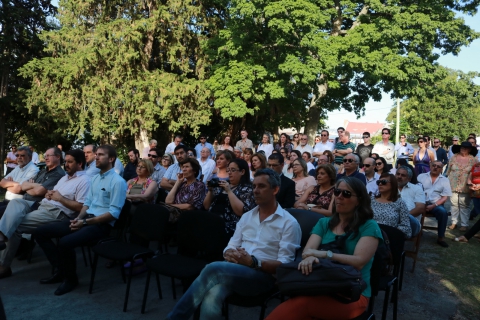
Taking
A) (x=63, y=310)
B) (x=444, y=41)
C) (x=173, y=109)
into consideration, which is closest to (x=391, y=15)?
(x=444, y=41)

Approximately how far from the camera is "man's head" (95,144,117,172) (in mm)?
4922

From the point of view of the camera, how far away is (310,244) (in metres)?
3.01

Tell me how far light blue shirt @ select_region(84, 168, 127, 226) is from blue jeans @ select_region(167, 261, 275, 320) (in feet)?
6.57

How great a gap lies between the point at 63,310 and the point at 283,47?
14270 mm

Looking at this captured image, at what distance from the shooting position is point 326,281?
257 cm

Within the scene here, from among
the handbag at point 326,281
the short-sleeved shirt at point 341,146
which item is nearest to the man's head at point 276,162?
→ the handbag at point 326,281

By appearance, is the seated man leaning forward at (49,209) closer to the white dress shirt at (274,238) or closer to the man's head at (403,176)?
the white dress shirt at (274,238)

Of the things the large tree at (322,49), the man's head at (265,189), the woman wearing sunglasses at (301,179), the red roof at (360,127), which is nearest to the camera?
the man's head at (265,189)

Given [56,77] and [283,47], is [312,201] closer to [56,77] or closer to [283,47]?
[283,47]

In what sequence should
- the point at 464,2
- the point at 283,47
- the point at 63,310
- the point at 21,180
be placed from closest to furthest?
the point at 63,310 < the point at 21,180 < the point at 283,47 < the point at 464,2

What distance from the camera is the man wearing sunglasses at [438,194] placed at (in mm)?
6566

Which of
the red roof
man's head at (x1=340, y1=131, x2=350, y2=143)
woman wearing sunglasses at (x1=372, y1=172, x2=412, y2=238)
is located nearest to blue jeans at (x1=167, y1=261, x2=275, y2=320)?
woman wearing sunglasses at (x1=372, y1=172, x2=412, y2=238)

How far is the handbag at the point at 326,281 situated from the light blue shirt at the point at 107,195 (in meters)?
2.72

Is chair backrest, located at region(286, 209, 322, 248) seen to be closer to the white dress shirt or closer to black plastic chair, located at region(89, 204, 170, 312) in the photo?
the white dress shirt
